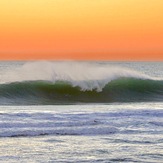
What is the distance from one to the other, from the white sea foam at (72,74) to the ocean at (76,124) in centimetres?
6

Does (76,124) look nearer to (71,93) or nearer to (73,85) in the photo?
(71,93)

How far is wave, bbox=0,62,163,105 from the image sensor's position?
2900 centimetres

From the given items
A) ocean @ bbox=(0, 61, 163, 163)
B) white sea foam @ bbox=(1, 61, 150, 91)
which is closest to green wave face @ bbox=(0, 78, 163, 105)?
ocean @ bbox=(0, 61, 163, 163)

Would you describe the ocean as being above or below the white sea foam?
below

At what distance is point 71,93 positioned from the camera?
99.1 feet

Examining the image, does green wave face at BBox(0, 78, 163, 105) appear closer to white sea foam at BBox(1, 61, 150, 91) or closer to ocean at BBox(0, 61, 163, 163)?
ocean at BBox(0, 61, 163, 163)

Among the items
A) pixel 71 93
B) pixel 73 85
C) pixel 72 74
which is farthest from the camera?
pixel 72 74

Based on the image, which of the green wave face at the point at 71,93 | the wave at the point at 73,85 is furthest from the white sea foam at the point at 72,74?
the green wave face at the point at 71,93

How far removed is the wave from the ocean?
51 millimetres

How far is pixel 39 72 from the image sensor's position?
3344 centimetres

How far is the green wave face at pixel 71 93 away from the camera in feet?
92.9

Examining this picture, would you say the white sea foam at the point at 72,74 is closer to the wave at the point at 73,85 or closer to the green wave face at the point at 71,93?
the wave at the point at 73,85

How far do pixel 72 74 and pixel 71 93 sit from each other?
2.67 metres

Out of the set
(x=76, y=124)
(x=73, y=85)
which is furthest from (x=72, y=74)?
(x=76, y=124)
